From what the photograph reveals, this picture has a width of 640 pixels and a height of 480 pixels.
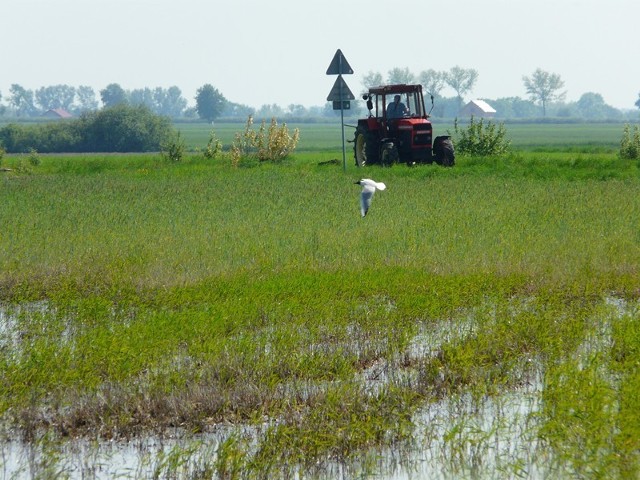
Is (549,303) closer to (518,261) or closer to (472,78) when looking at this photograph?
(518,261)

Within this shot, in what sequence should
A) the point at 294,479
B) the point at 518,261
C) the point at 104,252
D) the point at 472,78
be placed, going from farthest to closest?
1. the point at 472,78
2. the point at 104,252
3. the point at 518,261
4. the point at 294,479

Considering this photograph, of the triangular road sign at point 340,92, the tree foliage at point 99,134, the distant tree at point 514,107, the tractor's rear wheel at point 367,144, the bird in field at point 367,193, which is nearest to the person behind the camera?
the bird in field at point 367,193

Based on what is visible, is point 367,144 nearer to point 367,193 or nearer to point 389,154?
point 389,154

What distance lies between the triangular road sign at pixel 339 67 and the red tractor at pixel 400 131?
0.71 metres

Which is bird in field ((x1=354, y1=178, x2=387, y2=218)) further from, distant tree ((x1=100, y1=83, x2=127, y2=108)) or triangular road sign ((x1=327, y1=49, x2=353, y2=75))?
distant tree ((x1=100, y1=83, x2=127, y2=108))

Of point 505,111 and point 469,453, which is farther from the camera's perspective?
point 505,111

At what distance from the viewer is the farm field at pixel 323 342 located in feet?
17.9

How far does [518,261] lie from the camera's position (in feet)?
34.3

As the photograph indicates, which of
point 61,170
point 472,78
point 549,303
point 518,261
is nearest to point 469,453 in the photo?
point 549,303

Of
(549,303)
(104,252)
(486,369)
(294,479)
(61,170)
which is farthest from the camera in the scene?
(61,170)

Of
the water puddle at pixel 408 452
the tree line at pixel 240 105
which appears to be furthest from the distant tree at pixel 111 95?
the water puddle at pixel 408 452

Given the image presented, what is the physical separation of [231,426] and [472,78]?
146894 millimetres

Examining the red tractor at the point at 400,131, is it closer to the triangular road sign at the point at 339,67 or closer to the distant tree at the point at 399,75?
the triangular road sign at the point at 339,67

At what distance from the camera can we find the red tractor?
22031mm
